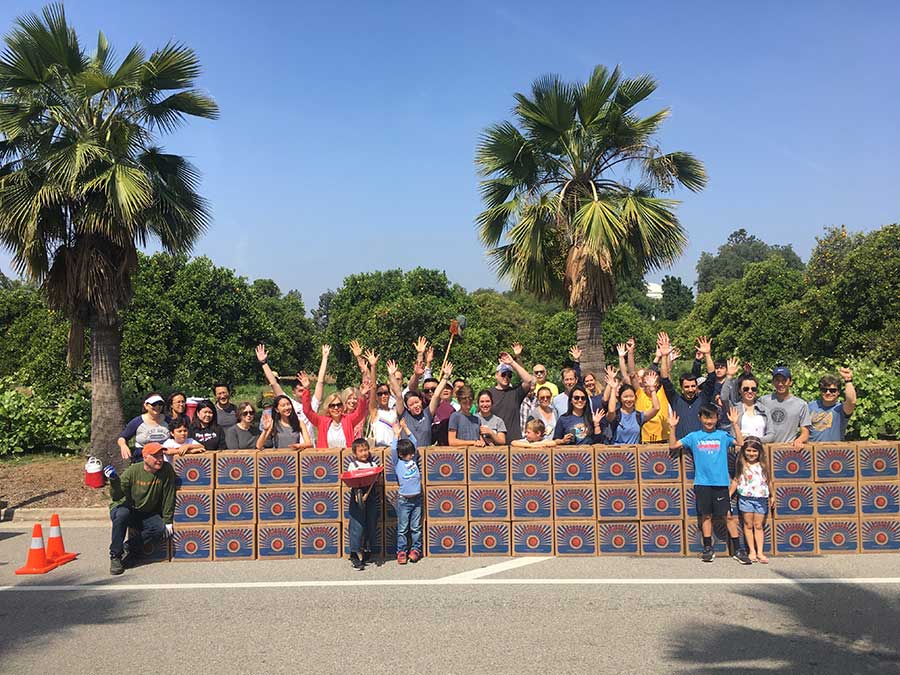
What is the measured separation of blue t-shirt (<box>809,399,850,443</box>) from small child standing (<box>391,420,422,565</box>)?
434 centimetres

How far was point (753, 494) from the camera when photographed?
7.23 meters

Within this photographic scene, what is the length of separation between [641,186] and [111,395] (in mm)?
10227

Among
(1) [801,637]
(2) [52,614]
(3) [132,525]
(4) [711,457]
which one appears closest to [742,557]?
(4) [711,457]

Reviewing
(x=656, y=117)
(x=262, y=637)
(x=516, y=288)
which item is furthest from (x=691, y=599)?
(x=656, y=117)

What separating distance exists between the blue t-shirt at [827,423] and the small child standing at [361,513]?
190 inches

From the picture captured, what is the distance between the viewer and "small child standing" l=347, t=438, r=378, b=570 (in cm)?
741

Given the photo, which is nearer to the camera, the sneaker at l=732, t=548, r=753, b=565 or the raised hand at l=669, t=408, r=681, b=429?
the sneaker at l=732, t=548, r=753, b=565

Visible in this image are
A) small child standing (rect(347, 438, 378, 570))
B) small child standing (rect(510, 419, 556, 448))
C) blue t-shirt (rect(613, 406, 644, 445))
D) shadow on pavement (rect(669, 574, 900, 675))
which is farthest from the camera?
blue t-shirt (rect(613, 406, 644, 445))

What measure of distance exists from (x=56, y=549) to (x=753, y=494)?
747 cm

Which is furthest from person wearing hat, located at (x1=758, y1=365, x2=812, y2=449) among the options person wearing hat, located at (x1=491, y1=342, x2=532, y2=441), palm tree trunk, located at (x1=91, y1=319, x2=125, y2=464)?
palm tree trunk, located at (x1=91, y1=319, x2=125, y2=464)

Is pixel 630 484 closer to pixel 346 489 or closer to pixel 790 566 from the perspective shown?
pixel 790 566

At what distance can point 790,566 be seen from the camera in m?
7.04

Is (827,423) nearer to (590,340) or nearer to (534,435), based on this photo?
(534,435)

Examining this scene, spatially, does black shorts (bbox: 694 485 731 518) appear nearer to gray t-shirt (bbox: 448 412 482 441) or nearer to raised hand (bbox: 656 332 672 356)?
raised hand (bbox: 656 332 672 356)
